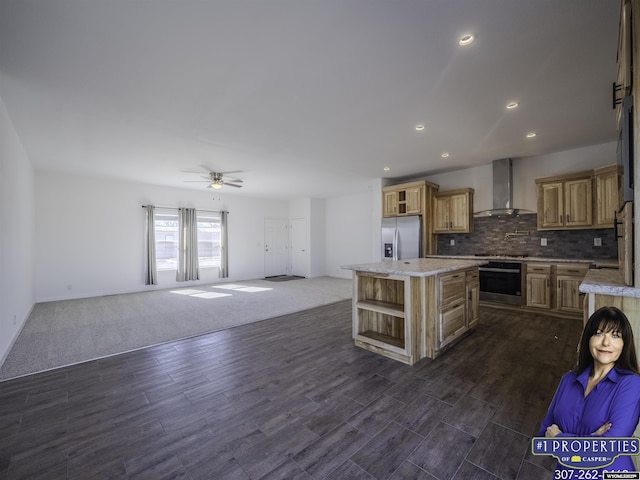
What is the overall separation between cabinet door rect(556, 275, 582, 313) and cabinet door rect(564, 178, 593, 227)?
901 millimetres

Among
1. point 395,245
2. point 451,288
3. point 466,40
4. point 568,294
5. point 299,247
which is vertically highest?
point 466,40

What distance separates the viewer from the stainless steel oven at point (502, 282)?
4.70 metres

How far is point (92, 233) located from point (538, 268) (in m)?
8.92

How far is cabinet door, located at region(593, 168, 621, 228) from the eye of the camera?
13.1 feet

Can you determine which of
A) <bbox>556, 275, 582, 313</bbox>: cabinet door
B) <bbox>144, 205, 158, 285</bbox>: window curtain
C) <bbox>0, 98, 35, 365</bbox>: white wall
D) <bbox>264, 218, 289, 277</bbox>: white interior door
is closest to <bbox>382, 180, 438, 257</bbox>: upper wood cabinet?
<bbox>556, 275, 582, 313</bbox>: cabinet door

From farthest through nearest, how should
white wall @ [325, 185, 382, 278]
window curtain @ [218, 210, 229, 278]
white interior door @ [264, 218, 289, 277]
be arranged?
white interior door @ [264, 218, 289, 277], white wall @ [325, 185, 382, 278], window curtain @ [218, 210, 229, 278]

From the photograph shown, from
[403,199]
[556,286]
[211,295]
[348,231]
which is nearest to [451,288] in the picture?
[556,286]

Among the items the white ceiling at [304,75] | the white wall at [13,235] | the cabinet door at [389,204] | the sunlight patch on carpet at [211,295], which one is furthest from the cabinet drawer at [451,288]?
the sunlight patch on carpet at [211,295]

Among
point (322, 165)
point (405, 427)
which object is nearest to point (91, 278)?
point (322, 165)

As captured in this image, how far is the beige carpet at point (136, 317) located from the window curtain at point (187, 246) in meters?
0.48

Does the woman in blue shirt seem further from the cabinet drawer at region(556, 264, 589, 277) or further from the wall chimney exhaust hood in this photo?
the wall chimney exhaust hood

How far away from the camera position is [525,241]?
5.14m

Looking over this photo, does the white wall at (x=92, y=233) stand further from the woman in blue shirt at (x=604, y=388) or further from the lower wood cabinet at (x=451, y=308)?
the woman in blue shirt at (x=604, y=388)

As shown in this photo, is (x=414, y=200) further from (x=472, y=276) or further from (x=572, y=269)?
(x=572, y=269)
